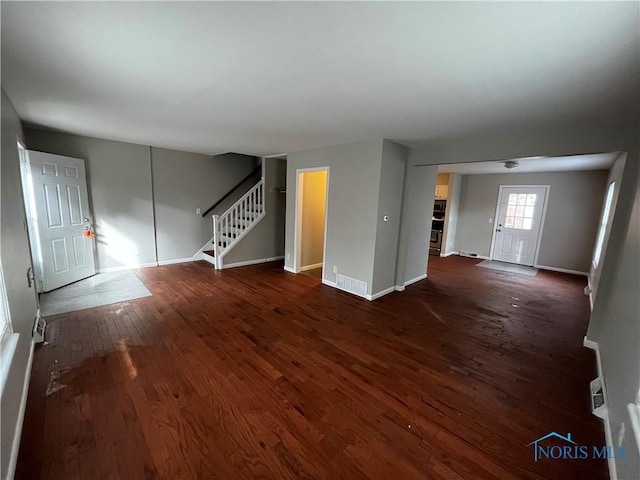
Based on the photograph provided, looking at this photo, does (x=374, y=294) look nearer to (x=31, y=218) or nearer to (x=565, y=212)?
(x=31, y=218)

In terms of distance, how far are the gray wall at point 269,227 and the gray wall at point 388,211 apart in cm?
293

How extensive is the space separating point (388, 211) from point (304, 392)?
113 inches

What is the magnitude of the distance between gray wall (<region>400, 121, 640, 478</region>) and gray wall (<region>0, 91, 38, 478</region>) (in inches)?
128

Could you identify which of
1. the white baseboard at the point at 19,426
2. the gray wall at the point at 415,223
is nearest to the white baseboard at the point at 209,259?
the white baseboard at the point at 19,426

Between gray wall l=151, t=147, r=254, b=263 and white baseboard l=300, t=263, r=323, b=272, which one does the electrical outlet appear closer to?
white baseboard l=300, t=263, r=323, b=272

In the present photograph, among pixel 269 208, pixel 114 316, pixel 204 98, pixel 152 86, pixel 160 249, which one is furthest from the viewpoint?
pixel 269 208

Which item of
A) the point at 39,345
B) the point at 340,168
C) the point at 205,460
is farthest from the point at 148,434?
the point at 340,168

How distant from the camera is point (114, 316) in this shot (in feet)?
Answer: 10.7

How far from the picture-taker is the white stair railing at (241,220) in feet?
18.2

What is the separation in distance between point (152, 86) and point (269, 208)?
3963mm

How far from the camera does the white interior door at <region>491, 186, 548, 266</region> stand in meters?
6.61

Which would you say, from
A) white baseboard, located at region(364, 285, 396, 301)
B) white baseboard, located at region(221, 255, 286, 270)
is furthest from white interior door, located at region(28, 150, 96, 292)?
white baseboard, located at region(364, 285, 396, 301)

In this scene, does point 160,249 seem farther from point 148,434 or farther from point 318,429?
A: point 318,429

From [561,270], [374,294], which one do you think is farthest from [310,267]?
[561,270]
